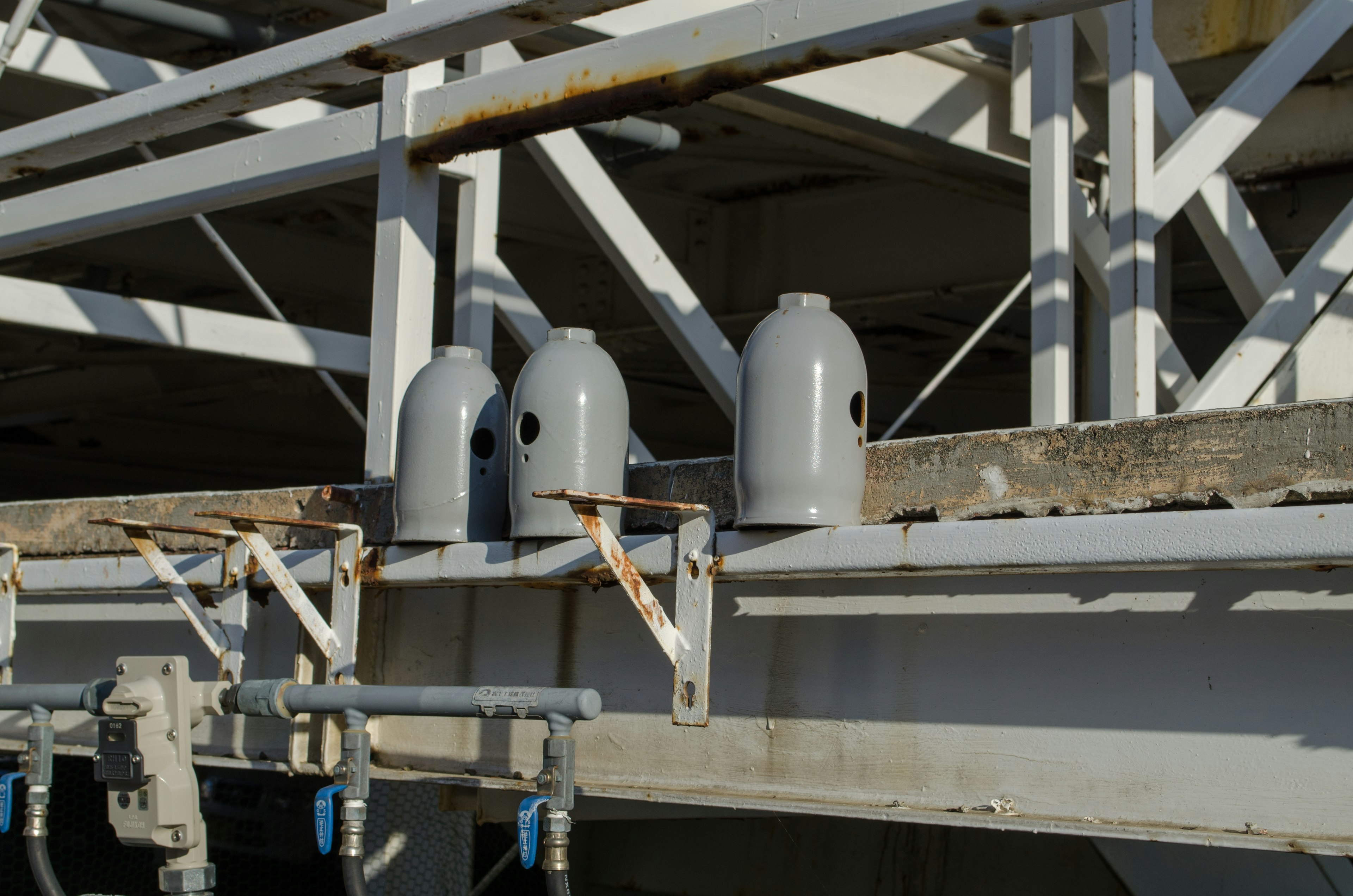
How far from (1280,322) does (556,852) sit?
8.16ft

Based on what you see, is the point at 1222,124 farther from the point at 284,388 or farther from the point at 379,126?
the point at 284,388

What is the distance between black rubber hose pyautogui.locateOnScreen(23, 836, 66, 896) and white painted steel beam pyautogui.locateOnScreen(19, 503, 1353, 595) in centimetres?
98

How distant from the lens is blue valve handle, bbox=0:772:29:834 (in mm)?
3348

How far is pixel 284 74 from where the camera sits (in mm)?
3164

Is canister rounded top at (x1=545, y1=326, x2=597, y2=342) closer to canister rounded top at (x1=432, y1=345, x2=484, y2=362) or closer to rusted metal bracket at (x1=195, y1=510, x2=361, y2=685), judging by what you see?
canister rounded top at (x1=432, y1=345, x2=484, y2=362)

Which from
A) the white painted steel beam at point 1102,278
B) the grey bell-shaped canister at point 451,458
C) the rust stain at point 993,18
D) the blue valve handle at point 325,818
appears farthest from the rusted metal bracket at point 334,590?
the white painted steel beam at point 1102,278

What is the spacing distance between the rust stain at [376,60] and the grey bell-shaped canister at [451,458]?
0.65 metres

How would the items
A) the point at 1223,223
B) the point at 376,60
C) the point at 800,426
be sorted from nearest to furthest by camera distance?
the point at 800,426
the point at 376,60
the point at 1223,223

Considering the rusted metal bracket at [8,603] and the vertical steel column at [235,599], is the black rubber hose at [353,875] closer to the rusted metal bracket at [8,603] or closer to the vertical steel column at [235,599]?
the vertical steel column at [235,599]

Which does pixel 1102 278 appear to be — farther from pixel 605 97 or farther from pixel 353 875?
pixel 353 875

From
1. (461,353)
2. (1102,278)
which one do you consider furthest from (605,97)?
(1102,278)

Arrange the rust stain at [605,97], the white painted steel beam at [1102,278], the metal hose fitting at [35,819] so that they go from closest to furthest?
the rust stain at [605,97]
the metal hose fitting at [35,819]
the white painted steel beam at [1102,278]

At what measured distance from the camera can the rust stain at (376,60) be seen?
3006mm

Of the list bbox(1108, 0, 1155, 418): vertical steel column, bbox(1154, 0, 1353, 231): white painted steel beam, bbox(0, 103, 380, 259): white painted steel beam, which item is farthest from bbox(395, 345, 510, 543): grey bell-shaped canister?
bbox(1154, 0, 1353, 231): white painted steel beam
